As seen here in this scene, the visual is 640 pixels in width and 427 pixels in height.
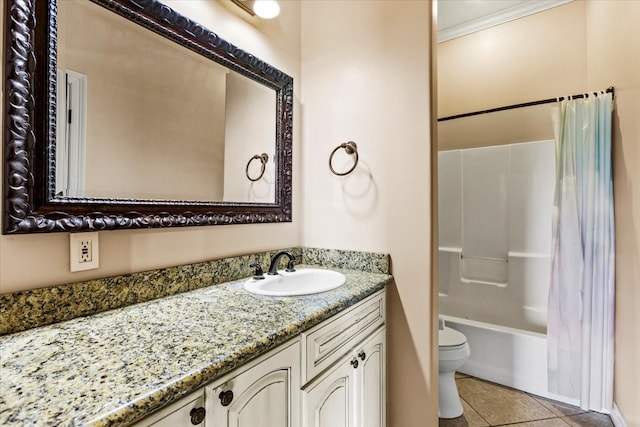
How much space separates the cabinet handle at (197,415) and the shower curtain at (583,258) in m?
2.14

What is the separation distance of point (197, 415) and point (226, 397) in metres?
0.07

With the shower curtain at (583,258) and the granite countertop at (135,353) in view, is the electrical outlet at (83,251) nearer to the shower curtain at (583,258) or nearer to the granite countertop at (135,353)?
the granite countertop at (135,353)

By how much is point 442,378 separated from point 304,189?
4.66 ft

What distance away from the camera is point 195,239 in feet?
4.14

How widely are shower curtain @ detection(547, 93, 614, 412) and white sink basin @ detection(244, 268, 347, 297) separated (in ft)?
4.86

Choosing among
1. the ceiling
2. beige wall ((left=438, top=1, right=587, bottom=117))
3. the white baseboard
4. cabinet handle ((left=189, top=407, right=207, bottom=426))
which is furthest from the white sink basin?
the ceiling

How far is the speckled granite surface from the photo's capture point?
0.81m

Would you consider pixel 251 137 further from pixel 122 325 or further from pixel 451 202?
pixel 451 202

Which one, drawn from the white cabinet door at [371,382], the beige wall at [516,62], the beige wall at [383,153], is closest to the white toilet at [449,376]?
the beige wall at [383,153]

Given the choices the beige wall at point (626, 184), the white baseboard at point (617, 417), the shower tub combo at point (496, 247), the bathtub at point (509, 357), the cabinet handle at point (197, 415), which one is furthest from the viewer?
the shower tub combo at point (496, 247)

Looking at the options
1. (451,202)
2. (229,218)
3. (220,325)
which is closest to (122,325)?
(220,325)

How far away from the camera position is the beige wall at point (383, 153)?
1466 mm

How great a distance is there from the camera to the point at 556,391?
6.28 ft

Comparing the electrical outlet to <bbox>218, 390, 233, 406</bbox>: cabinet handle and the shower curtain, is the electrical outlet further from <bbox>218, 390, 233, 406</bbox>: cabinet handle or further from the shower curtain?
the shower curtain
